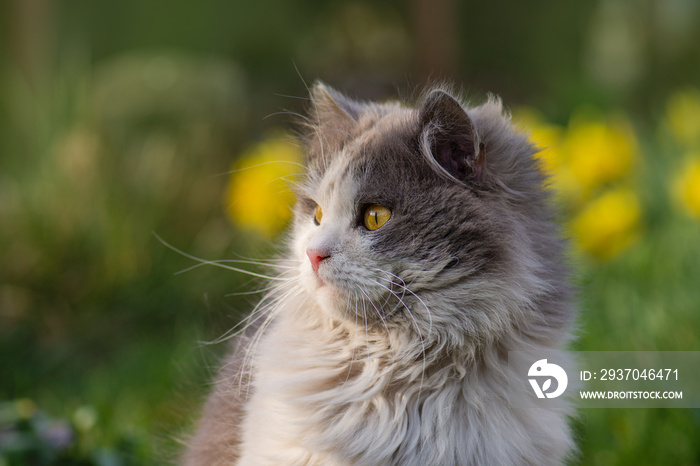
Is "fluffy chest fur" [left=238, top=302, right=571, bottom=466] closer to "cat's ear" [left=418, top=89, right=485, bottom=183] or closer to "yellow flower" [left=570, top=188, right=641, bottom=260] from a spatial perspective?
"cat's ear" [left=418, top=89, right=485, bottom=183]

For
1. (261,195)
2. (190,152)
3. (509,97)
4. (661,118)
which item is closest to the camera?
(261,195)

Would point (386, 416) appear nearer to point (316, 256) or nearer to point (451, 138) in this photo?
point (316, 256)

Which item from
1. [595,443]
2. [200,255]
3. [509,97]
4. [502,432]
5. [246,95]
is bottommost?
[502,432]

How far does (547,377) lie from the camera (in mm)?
1735

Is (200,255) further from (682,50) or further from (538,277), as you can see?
(682,50)

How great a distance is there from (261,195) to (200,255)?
2.19 feet

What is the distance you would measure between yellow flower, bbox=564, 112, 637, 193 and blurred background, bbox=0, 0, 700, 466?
0.04 feet

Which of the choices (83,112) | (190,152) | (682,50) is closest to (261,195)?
(190,152)

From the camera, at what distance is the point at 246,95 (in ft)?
19.9

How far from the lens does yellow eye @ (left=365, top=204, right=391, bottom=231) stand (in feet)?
5.29

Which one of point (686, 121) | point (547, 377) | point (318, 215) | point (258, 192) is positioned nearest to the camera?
point (547, 377)

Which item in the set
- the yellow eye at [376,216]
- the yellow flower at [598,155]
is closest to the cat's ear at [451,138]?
the yellow eye at [376,216]
